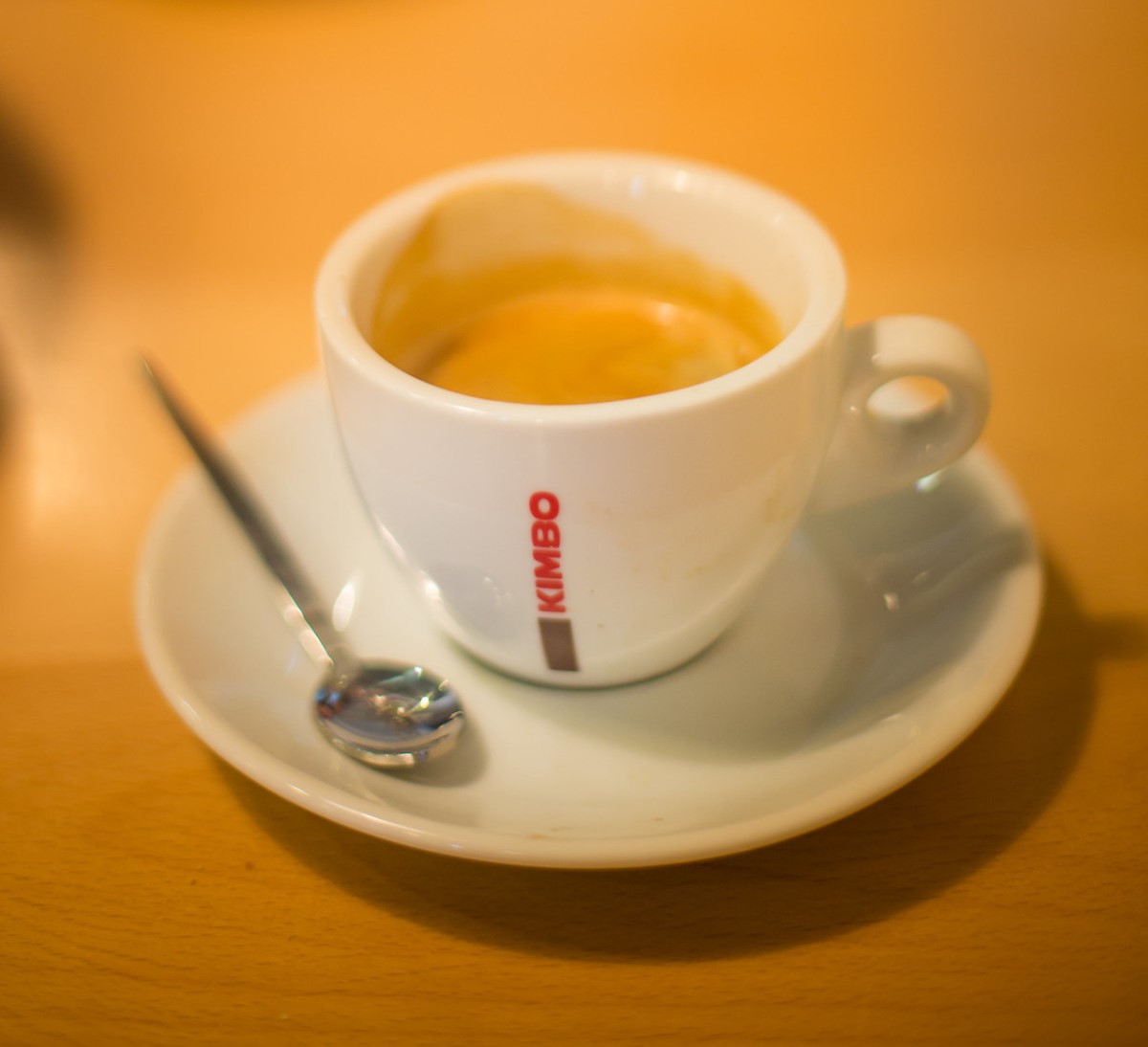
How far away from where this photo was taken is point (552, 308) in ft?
2.83

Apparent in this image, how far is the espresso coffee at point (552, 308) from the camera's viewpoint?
2.51ft

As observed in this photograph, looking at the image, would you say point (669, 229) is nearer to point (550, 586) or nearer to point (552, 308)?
point (552, 308)

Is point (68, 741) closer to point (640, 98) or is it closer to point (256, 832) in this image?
point (256, 832)

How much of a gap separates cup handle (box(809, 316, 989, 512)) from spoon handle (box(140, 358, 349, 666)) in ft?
1.12

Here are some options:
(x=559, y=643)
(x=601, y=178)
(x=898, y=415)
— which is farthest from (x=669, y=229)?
(x=559, y=643)

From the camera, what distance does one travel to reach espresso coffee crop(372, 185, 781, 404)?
2.51 feet

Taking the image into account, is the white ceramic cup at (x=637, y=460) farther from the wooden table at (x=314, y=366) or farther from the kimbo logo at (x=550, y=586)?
the wooden table at (x=314, y=366)

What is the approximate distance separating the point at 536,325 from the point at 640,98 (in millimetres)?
701

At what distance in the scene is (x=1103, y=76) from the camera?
136cm

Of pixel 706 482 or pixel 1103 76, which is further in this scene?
pixel 1103 76

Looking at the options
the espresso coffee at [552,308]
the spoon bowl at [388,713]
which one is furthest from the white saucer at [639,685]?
the espresso coffee at [552,308]

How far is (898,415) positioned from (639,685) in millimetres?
242

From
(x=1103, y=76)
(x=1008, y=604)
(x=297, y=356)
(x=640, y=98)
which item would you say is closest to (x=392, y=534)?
(x=1008, y=604)

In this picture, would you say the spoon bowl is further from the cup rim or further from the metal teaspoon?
the cup rim
